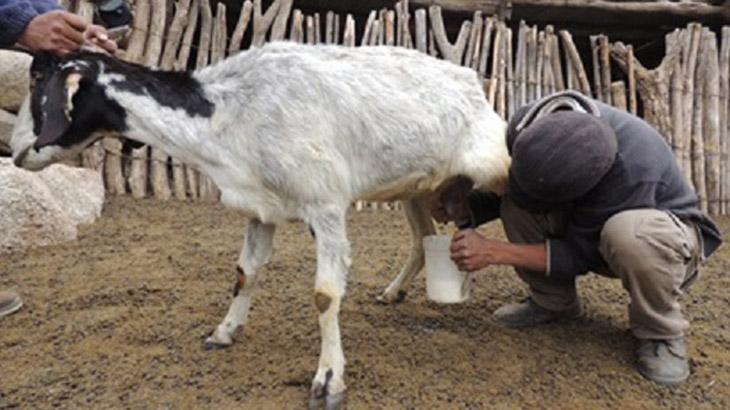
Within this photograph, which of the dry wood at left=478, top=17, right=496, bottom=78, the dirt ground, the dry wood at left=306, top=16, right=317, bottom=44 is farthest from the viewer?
the dry wood at left=478, top=17, right=496, bottom=78

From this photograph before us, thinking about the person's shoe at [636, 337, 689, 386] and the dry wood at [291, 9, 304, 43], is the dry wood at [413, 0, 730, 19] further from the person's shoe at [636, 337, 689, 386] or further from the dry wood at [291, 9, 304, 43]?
the person's shoe at [636, 337, 689, 386]

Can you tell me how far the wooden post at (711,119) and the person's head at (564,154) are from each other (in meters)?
4.91

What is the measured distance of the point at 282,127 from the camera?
2.51 metres

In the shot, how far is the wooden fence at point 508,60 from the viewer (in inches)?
241

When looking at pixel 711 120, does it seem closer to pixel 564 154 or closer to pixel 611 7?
pixel 611 7

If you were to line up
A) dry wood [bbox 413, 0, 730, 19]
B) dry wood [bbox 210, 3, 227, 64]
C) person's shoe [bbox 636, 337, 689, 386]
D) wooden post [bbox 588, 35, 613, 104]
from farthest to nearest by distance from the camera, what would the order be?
dry wood [bbox 413, 0, 730, 19] < wooden post [bbox 588, 35, 613, 104] < dry wood [bbox 210, 3, 227, 64] < person's shoe [bbox 636, 337, 689, 386]

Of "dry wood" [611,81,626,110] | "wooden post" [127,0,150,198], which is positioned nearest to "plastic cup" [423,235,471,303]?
"wooden post" [127,0,150,198]

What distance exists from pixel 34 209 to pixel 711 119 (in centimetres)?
651

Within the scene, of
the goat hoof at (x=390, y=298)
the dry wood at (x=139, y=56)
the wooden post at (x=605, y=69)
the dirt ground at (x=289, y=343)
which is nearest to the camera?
the dirt ground at (x=289, y=343)

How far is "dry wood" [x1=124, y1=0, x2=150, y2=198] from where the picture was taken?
591 cm

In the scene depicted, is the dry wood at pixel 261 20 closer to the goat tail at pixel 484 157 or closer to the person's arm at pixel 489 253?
the goat tail at pixel 484 157

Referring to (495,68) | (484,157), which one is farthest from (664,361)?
(495,68)

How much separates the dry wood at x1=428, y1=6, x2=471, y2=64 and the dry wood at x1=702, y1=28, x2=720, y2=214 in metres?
2.66

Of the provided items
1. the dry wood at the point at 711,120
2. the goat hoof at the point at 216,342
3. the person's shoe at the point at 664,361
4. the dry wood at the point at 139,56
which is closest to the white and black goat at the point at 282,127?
the goat hoof at the point at 216,342
